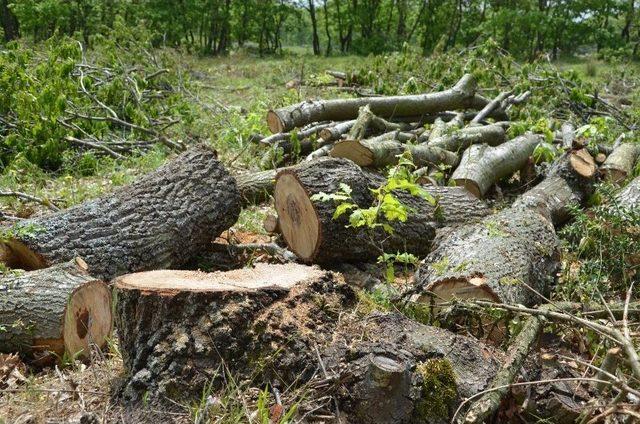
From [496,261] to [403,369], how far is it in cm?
152

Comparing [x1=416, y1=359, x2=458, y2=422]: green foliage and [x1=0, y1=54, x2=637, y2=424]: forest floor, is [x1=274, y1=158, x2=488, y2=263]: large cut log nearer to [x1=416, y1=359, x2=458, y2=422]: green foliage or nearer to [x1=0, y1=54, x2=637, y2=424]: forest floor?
[x1=0, y1=54, x2=637, y2=424]: forest floor

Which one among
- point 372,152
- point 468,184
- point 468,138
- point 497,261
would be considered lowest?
point 468,184

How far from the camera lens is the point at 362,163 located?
602 centimetres

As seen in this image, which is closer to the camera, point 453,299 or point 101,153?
point 453,299

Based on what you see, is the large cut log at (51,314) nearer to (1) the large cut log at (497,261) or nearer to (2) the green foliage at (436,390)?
(1) the large cut log at (497,261)

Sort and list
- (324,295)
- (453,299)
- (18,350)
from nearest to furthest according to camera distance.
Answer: (324,295) → (453,299) → (18,350)

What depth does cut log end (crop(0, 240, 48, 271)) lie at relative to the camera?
434 centimetres

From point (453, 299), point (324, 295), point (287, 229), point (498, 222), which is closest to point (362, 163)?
point (287, 229)

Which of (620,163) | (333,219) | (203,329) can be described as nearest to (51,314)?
(203,329)

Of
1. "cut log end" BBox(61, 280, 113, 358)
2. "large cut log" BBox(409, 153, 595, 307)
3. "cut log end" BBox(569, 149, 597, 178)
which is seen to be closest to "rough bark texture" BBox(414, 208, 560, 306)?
"large cut log" BBox(409, 153, 595, 307)

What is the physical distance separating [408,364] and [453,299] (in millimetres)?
919

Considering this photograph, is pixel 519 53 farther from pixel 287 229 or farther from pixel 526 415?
pixel 526 415

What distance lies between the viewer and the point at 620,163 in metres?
6.64

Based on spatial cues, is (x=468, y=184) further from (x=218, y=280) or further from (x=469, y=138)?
(x=218, y=280)
